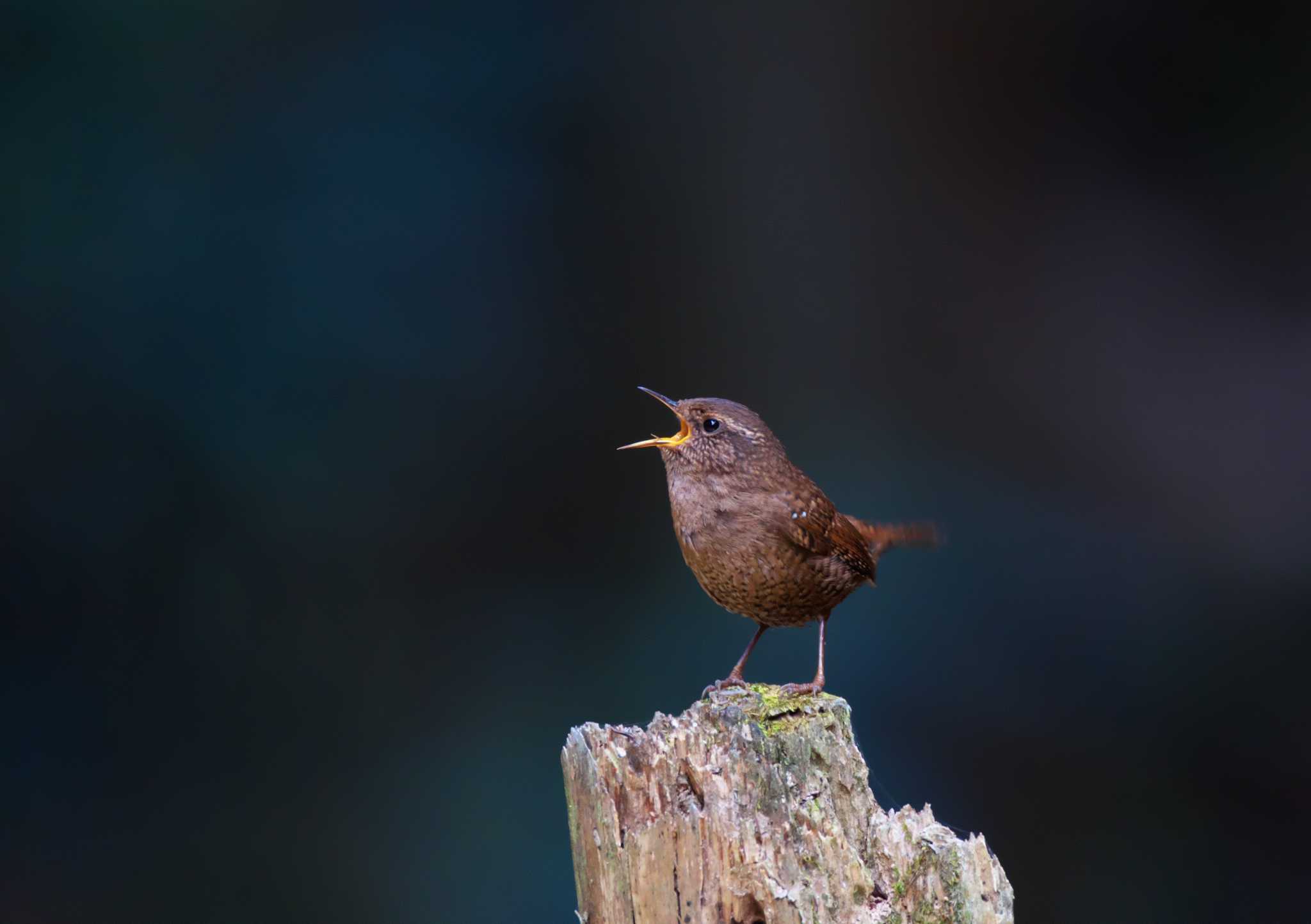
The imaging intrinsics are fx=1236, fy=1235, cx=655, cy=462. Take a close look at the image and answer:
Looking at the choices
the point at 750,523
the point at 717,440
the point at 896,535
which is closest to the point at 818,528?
the point at 750,523

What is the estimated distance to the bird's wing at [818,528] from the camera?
7.98 ft

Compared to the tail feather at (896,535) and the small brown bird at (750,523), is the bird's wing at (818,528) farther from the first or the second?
the tail feather at (896,535)

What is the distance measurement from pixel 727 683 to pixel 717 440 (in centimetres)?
49

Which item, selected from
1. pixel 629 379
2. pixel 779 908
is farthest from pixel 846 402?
pixel 779 908

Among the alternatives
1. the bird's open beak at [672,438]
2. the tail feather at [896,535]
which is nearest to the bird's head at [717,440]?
the bird's open beak at [672,438]

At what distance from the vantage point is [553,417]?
3791 millimetres

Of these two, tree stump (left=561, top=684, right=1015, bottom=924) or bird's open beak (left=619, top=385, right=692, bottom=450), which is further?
bird's open beak (left=619, top=385, right=692, bottom=450)

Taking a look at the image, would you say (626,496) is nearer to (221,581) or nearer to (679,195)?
(679,195)

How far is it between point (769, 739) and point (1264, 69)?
2.77 meters

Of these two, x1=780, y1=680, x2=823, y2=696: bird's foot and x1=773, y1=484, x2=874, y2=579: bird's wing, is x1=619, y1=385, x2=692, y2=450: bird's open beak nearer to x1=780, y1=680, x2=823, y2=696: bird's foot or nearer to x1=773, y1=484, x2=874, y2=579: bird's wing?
x1=773, y1=484, x2=874, y2=579: bird's wing

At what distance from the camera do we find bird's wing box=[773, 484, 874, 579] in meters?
2.43

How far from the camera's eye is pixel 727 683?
2.47 m

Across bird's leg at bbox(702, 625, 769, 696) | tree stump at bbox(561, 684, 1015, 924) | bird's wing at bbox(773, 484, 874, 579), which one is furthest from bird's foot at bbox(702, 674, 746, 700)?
tree stump at bbox(561, 684, 1015, 924)

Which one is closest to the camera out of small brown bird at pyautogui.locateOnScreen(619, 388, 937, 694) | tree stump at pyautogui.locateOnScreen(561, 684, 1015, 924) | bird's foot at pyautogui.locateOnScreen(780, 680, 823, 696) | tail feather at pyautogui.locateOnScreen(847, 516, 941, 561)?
tree stump at pyautogui.locateOnScreen(561, 684, 1015, 924)
